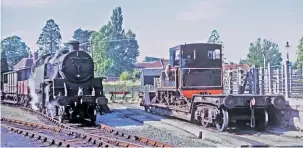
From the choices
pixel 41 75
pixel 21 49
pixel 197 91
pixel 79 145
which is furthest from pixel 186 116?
pixel 21 49

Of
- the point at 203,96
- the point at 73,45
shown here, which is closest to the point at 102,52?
the point at 73,45

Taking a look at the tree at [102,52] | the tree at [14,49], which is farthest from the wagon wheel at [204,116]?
the tree at [14,49]

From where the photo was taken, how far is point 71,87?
52.3 ft

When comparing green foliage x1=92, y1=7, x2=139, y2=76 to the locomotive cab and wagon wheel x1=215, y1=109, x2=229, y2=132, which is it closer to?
the locomotive cab

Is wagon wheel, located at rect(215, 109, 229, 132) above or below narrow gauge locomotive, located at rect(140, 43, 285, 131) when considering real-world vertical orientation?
below

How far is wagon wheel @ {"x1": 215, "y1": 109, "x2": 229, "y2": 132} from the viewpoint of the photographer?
40.9ft

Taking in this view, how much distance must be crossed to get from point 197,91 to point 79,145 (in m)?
6.62

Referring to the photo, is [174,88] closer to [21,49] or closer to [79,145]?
[79,145]

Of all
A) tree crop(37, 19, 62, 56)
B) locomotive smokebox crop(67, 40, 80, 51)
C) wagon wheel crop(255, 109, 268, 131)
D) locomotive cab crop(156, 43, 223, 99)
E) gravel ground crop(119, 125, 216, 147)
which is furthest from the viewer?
tree crop(37, 19, 62, 56)

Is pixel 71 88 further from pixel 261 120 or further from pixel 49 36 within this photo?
pixel 49 36

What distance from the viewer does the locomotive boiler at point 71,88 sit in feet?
49.9

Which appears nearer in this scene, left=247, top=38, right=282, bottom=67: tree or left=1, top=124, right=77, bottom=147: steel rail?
left=1, top=124, right=77, bottom=147: steel rail

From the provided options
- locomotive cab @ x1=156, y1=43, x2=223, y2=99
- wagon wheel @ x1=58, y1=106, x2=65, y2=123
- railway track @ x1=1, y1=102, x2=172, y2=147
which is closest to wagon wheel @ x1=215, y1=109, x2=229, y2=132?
locomotive cab @ x1=156, y1=43, x2=223, y2=99

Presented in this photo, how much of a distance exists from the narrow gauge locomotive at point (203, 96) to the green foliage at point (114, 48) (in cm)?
5981
